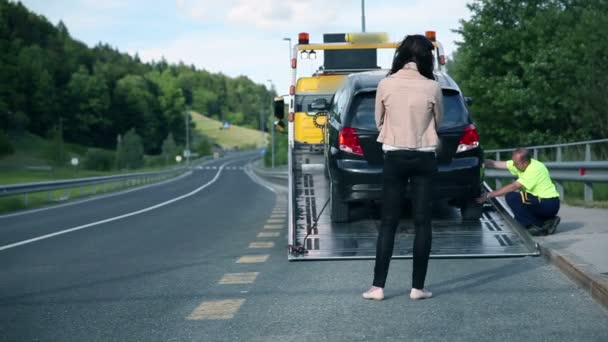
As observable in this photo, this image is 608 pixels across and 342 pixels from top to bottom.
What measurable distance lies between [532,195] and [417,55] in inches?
148

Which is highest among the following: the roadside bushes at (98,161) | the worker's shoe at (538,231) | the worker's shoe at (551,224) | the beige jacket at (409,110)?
the beige jacket at (409,110)

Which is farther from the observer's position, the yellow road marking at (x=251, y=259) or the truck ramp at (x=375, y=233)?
the yellow road marking at (x=251, y=259)

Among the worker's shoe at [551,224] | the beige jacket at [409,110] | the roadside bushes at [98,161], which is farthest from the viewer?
the roadside bushes at [98,161]

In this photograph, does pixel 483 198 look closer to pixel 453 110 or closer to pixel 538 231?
pixel 538 231

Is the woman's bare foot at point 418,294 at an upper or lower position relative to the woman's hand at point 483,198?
lower

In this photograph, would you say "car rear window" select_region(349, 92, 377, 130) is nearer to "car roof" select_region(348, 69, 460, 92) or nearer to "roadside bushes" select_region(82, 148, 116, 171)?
"car roof" select_region(348, 69, 460, 92)

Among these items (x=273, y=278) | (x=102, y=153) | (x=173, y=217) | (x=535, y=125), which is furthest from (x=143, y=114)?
(x=273, y=278)

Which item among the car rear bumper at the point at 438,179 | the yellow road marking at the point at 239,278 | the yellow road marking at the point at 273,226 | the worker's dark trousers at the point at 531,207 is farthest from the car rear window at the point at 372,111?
the yellow road marking at the point at 273,226

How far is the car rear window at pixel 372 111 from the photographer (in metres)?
8.80

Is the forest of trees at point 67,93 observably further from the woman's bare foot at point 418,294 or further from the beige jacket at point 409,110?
the woman's bare foot at point 418,294

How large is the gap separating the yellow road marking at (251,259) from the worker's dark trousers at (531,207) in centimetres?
280

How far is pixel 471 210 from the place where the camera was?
9.51 metres

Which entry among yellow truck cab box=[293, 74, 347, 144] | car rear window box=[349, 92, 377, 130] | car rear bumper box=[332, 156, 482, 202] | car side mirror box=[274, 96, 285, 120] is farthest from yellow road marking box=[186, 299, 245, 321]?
yellow truck cab box=[293, 74, 347, 144]

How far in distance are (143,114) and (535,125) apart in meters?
124
